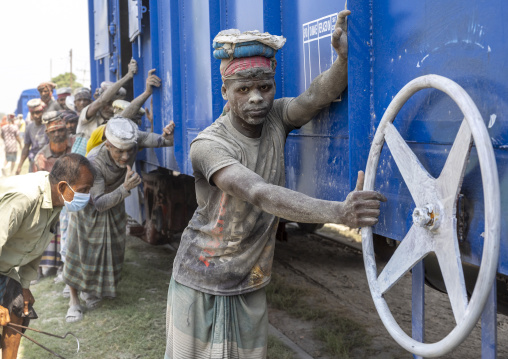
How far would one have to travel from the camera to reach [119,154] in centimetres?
448

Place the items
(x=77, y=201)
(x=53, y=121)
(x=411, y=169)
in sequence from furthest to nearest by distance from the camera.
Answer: (x=53, y=121) < (x=77, y=201) < (x=411, y=169)

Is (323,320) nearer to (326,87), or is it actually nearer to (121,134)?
(121,134)

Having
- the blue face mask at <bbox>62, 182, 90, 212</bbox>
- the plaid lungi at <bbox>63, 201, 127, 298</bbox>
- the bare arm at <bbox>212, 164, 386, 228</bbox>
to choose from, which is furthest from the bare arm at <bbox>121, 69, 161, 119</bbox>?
the bare arm at <bbox>212, 164, 386, 228</bbox>

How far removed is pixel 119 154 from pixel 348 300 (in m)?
2.35

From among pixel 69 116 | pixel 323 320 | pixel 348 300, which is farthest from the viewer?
pixel 69 116

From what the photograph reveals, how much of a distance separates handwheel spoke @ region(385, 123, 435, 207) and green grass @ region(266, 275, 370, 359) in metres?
2.35

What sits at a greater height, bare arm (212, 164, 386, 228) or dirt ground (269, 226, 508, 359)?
bare arm (212, 164, 386, 228)

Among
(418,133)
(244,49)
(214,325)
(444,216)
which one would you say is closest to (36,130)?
(214,325)

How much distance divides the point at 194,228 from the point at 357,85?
973 mm

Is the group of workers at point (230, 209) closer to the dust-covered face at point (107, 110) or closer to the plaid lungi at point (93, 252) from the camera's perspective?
the plaid lungi at point (93, 252)

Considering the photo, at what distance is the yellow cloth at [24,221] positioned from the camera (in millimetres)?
2745

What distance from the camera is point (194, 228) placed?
2.36m

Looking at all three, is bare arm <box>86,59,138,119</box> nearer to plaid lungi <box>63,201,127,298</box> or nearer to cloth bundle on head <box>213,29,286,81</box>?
plaid lungi <box>63,201,127,298</box>

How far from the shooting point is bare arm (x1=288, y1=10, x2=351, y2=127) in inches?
72.4
